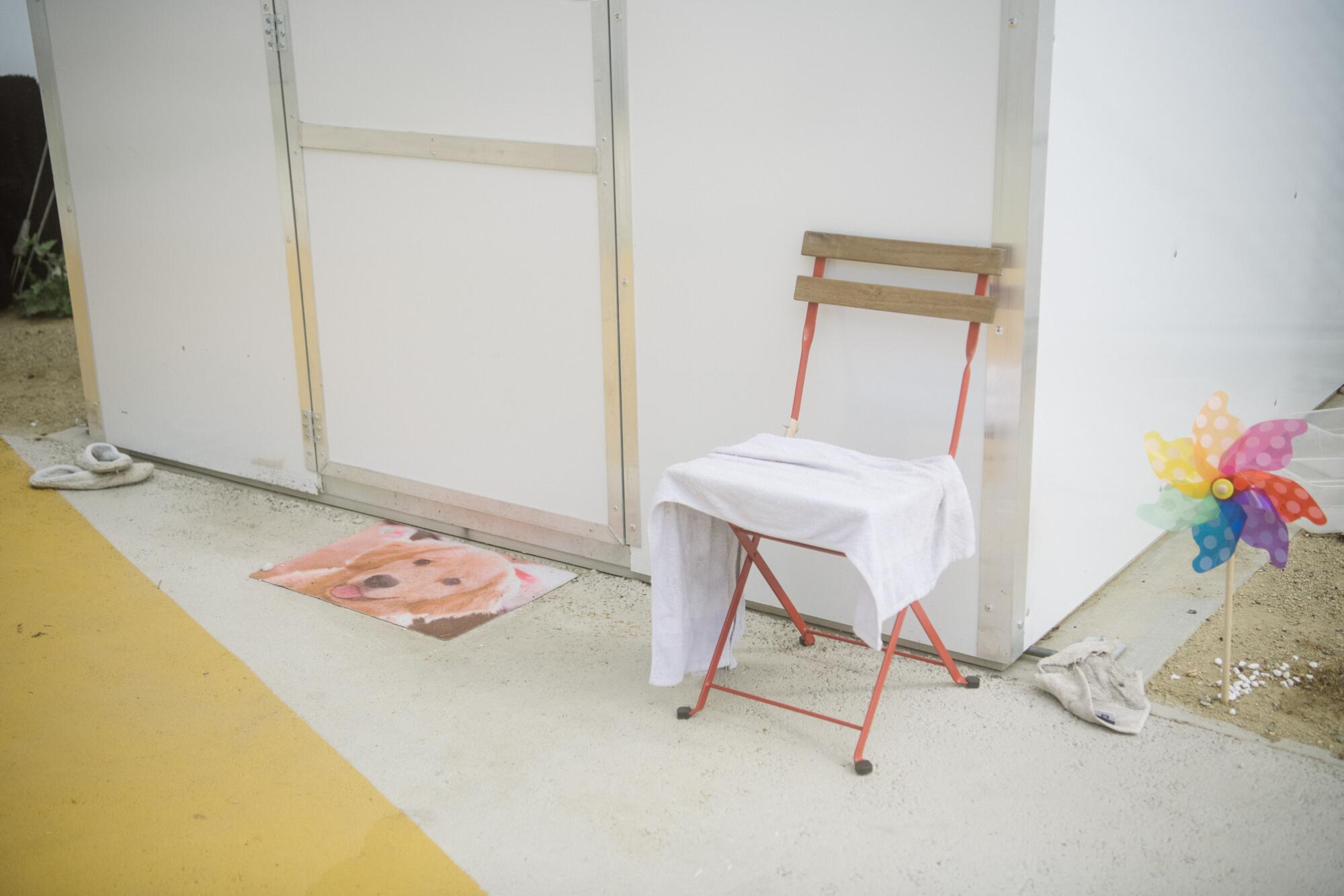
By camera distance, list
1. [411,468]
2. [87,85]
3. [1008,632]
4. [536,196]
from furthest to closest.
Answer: [87,85] < [411,468] < [536,196] < [1008,632]

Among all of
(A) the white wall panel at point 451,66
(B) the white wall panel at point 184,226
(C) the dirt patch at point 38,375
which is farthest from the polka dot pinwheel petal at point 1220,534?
(C) the dirt patch at point 38,375

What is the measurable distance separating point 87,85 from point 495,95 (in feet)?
7.78

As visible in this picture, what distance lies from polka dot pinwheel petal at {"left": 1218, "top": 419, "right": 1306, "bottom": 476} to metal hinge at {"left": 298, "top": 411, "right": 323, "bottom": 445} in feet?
11.1

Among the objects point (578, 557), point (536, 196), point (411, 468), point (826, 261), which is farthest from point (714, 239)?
point (411, 468)

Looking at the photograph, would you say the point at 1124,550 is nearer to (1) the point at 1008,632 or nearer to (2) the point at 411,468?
(1) the point at 1008,632

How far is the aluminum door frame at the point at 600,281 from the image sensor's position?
3859 mm

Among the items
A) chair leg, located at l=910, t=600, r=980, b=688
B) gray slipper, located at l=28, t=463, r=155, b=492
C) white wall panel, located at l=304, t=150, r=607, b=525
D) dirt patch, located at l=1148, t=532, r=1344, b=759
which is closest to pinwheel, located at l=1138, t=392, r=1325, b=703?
dirt patch, located at l=1148, t=532, r=1344, b=759

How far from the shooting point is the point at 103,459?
17.8 feet

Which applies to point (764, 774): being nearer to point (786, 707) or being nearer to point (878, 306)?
point (786, 707)

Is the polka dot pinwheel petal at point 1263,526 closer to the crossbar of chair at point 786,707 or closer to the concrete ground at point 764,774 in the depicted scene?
the concrete ground at point 764,774

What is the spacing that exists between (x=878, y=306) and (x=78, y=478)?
3.71 metres

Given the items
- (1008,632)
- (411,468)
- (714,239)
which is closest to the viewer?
(1008,632)

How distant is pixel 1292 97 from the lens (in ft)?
16.1

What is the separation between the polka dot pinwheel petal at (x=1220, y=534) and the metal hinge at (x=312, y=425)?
3.35 m
